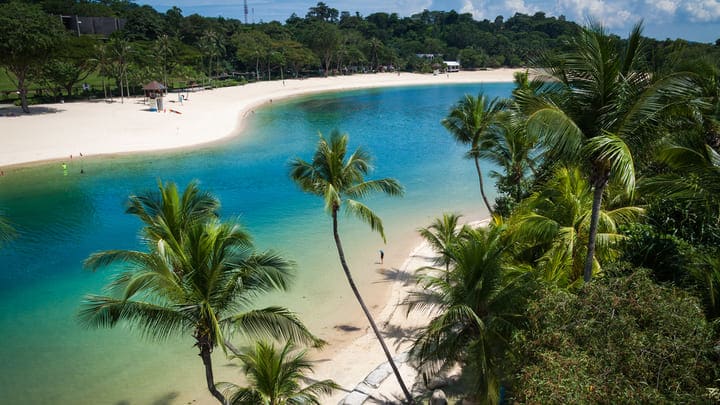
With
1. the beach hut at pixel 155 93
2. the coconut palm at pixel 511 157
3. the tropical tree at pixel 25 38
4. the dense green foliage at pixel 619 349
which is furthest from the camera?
the beach hut at pixel 155 93

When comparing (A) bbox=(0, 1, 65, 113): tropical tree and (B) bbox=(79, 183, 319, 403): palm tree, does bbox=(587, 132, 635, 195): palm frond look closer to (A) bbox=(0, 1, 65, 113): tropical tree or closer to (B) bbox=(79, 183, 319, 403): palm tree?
(B) bbox=(79, 183, 319, 403): palm tree

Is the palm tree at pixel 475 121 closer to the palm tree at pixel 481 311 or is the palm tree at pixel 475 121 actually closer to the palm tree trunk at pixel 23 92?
the palm tree at pixel 481 311

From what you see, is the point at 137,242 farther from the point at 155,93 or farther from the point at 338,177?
the point at 155,93

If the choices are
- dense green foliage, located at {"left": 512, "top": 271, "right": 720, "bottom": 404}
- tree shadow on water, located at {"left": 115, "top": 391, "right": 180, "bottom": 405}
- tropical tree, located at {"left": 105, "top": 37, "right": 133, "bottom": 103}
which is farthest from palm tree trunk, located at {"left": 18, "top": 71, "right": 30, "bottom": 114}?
dense green foliage, located at {"left": 512, "top": 271, "right": 720, "bottom": 404}

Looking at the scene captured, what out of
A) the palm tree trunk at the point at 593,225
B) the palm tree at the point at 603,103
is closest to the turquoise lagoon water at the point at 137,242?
the palm tree trunk at the point at 593,225

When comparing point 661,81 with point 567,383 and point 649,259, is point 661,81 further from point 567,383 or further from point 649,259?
point 567,383

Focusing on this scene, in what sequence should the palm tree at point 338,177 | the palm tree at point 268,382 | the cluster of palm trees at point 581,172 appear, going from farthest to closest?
the palm tree at point 338,177
the palm tree at point 268,382
the cluster of palm trees at point 581,172
